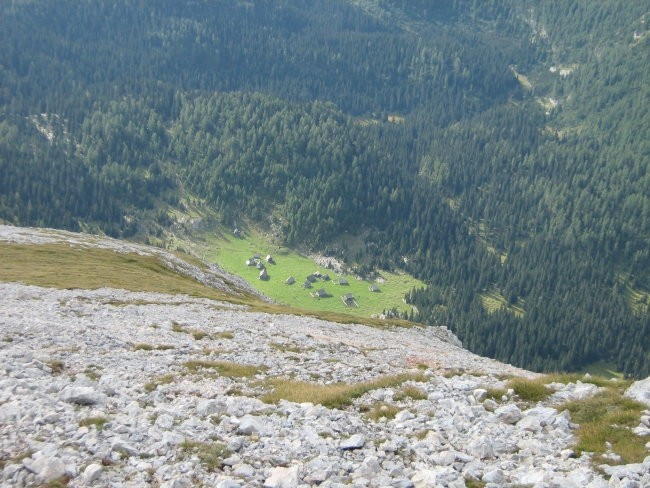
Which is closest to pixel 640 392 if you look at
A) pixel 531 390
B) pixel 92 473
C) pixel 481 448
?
pixel 531 390

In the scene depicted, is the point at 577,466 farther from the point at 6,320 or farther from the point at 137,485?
the point at 6,320

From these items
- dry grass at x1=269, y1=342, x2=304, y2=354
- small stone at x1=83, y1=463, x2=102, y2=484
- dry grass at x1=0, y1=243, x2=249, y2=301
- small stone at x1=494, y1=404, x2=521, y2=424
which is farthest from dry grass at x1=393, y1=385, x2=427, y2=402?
dry grass at x1=0, y1=243, x2=249, y2=301

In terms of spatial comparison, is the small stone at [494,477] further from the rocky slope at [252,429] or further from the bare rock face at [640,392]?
the bare rock face at [640,392]

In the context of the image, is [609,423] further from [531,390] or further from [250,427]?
[250,427]

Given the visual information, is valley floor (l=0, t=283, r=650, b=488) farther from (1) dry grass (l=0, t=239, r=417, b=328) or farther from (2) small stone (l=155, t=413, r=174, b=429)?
(1) dry grass (l=0, t=239, r=417, b=328)

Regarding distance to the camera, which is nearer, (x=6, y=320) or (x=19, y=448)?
(x=19, y=448)

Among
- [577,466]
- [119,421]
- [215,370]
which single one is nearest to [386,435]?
[577,466]
